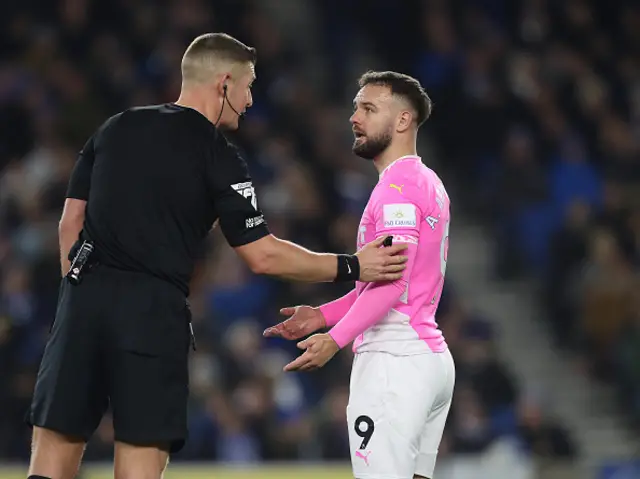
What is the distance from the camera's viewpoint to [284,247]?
4.67 meters

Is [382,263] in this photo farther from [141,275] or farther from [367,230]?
[141,275]

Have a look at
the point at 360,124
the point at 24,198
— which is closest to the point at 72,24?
the point at 24,198

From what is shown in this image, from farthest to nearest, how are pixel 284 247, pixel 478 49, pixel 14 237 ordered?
pixel 478 49 → pixel 14 237 → pixel 284 247

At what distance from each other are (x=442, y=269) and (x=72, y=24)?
23.0 feet

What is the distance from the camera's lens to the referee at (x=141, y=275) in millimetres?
4445

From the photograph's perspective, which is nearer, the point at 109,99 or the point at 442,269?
the point at 442,269

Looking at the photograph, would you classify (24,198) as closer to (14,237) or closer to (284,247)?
(14,237)

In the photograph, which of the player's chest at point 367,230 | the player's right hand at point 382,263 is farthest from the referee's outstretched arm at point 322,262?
the player's chest at point 367,230

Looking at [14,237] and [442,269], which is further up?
[14,237]

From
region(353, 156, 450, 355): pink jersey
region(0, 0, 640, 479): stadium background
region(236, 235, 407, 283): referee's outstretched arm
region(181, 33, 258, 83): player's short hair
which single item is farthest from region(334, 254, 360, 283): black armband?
region(0, 0, 640, 479): stadium background

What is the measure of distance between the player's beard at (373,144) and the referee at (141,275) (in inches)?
19.4

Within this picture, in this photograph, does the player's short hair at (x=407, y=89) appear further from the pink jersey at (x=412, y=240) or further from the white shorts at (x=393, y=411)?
the white shorts at (x=393, y=411)

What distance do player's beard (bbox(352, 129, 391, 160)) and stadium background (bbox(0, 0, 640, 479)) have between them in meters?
3.72

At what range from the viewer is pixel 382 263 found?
4625 millimetres
